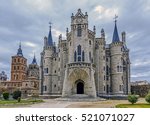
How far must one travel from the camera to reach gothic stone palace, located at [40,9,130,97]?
45.9 meters

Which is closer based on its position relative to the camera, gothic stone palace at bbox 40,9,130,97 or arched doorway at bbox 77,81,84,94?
gothic stone palace at bbox 40,9,130,97

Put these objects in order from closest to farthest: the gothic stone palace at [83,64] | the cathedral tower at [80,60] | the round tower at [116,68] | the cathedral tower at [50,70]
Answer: the cathedral tower at [80,60] → the gothic stone palace at [83,64] → the round tower at [116,68] → the cathedral tower at [50,70]

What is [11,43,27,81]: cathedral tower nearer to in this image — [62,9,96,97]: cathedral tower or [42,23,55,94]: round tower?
[42,23,55,94]: round tower

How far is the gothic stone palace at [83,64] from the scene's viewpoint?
45.9 m

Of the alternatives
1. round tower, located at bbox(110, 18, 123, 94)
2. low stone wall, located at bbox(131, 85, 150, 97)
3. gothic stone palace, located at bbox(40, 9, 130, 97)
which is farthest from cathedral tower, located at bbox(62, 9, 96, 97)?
low stone wall, located at bbox(131, 85, 150, 97)

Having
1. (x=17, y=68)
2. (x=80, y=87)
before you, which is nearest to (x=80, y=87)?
(x=80, y=87)

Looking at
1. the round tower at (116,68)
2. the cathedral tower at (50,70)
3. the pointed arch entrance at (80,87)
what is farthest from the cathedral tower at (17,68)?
the round tower at (116,68)

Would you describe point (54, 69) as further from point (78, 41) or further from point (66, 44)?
point (78, 41)

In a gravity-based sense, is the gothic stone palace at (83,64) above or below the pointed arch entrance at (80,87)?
above

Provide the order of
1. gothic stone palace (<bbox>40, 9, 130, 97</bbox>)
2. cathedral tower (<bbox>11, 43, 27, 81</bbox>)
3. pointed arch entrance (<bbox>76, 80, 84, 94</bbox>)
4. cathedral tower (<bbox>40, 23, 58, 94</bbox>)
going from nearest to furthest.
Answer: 1. gothic stone palace (<bbox>40, 9, 130, 97</bbox>)
2. pointed arch entrance (<bbox>76, 80, 84, 94</bbox>)
3. cathedral tower (<bbox>40, 23, 58, 94</bbox>)
4. cathedral tower (<bbox>11, 43, 27, 81</bbox>)

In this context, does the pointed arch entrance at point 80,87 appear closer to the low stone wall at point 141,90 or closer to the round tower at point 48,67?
the round tower at point 48,67

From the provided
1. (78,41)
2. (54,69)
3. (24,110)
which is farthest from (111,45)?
(24,110)

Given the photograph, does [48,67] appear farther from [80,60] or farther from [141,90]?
[141,90]

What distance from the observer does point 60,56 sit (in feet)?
178
